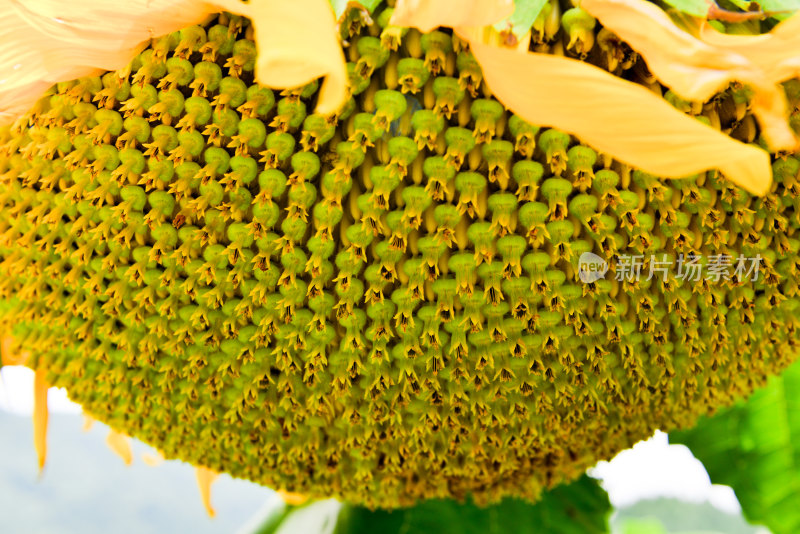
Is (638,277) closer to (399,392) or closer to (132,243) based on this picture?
(399,392)

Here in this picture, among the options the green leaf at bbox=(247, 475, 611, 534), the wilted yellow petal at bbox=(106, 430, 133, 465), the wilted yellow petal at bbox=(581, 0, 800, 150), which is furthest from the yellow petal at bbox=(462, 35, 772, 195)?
the wilted yellow petal at bbox=(106, 430, 133, 465)

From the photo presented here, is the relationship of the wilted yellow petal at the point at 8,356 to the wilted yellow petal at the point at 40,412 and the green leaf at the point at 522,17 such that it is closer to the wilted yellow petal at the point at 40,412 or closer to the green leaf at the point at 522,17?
the wilted yellow petal at the point at 40,412

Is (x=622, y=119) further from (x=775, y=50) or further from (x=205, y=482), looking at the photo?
(x=205, y=482)

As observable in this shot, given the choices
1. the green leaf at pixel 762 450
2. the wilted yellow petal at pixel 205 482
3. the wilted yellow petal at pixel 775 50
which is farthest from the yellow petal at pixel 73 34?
the green leaf at pixel 762 450

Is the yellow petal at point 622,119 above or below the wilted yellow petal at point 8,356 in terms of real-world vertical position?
above

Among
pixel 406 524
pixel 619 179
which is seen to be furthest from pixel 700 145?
pixel 406 524

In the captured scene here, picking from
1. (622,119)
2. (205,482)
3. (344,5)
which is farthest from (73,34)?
(205,482)
